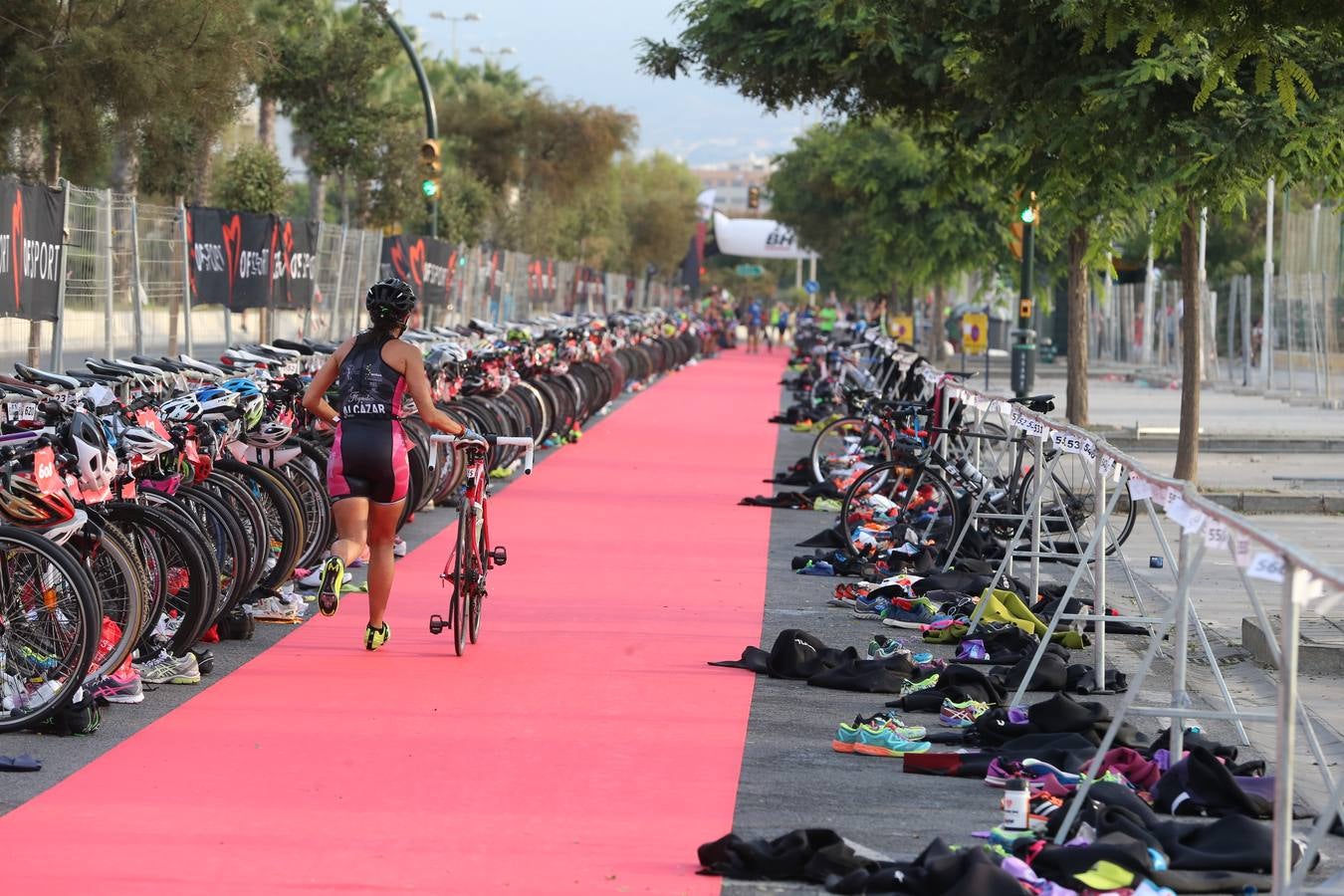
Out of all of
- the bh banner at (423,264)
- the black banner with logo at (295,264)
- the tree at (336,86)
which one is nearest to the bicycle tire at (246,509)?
the black banner with logo at (295,264)

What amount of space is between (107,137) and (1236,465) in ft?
43.6

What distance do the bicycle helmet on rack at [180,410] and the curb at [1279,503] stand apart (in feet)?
33.1

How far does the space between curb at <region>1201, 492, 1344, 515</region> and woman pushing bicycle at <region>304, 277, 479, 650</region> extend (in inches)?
370

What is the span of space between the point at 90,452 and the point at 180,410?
1564mm

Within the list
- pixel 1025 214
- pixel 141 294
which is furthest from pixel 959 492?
pixel 1025 214

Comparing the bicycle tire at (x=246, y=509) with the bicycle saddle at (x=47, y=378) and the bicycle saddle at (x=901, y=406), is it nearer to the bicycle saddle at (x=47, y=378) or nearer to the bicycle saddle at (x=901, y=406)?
the bicycle saddle at (x=47, y=378)

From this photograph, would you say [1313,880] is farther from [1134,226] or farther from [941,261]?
[941,261]

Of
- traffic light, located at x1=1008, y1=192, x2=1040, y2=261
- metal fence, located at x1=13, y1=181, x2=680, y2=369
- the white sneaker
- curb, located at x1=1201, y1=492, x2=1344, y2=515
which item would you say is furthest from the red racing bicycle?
curb, located at x1=1201, y1=492, x2=1344, y2=515

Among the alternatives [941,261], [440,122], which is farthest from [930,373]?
[440,122]

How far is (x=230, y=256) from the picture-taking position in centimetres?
1955

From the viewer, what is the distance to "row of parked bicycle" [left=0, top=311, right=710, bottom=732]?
7.64 meters

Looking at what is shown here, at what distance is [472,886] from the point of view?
5840mm

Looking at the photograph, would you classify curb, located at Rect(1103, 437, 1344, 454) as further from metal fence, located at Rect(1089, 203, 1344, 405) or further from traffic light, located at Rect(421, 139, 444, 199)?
traffic light, located at Rect(421, 139, 444, 199)

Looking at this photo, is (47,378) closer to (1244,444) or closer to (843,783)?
(843,783)
